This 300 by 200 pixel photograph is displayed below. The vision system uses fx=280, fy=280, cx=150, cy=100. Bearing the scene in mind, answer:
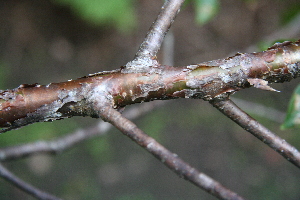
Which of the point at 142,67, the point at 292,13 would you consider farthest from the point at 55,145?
the point at 292,13

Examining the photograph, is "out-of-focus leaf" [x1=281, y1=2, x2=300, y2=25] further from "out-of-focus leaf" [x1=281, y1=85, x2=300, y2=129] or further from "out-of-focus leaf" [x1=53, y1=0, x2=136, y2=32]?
"out-of-focus leaf" [x1=53, y1=0, x2=136, y2=32]

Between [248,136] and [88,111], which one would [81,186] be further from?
[88,111]

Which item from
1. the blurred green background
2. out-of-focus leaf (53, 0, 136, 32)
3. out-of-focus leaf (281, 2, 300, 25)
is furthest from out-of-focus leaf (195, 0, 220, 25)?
out-of-focus leaf (53, 0, 136, 32)

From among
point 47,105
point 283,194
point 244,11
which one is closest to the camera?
point 47,105

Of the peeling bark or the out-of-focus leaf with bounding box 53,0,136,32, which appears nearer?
the peeling bark

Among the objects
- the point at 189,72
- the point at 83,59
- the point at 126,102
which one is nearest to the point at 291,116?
the point at 189,72

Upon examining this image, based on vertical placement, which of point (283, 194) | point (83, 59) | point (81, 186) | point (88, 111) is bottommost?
point (88, 111)
